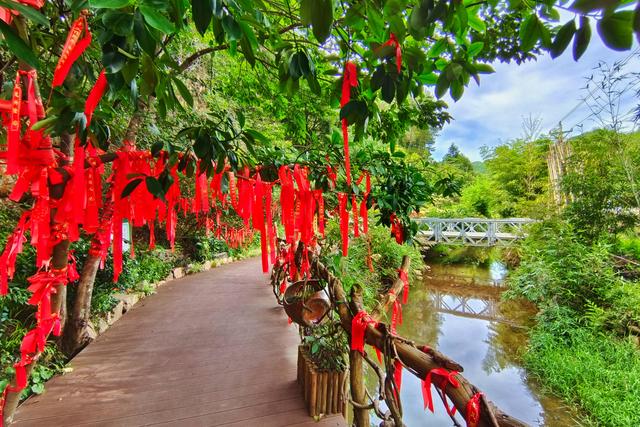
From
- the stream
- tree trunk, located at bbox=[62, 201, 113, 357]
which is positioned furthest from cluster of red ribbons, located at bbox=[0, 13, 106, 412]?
the stream

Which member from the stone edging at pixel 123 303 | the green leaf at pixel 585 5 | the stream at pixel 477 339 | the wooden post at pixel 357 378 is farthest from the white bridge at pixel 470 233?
the green leaf at pixel 585 5

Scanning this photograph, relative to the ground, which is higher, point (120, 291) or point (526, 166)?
point (526, 166)

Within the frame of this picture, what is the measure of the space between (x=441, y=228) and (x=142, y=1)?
11128 millimetres

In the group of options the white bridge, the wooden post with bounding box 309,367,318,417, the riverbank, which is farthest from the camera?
the white bridge

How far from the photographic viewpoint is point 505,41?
1566 millimetres

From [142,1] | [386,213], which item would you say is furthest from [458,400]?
[142,1]

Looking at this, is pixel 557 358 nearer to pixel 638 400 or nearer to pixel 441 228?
pixel 638 400

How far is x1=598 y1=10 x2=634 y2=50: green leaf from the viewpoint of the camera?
0.39 metres

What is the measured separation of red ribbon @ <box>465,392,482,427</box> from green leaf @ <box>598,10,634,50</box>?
851mm

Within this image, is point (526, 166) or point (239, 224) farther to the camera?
point (526, 166)

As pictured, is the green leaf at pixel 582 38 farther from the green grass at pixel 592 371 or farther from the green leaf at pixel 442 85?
the green grass at pixel 592 371

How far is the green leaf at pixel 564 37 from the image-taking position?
470 millimetres

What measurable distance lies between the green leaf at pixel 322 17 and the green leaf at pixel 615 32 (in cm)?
38

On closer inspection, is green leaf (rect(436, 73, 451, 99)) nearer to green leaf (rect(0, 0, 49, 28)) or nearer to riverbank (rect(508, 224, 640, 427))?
green leaf (rect(0, 0, 49, 28))
